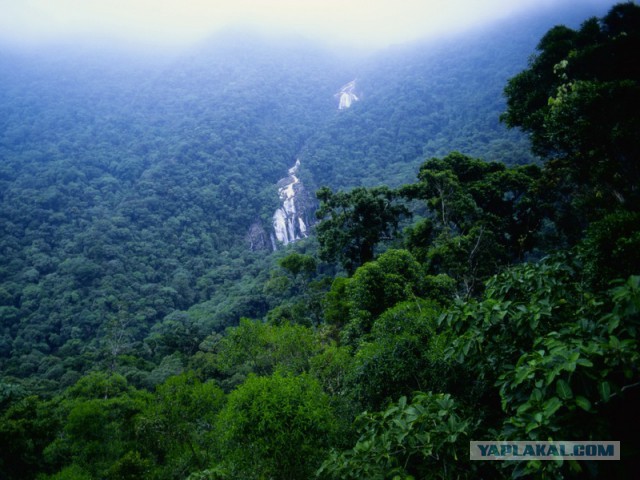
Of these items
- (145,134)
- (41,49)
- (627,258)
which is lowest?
(627,258)

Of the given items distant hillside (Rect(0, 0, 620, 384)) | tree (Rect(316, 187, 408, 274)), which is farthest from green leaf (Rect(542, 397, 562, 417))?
distant hillside (Rect(0, 0, 620, 384))

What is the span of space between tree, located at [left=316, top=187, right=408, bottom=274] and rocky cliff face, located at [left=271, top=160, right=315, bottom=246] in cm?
4601

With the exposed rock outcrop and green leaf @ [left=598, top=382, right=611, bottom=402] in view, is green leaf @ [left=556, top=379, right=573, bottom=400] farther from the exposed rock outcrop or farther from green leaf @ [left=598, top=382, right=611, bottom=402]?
the exposed rock outcrop

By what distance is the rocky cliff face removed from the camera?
68.4 metres

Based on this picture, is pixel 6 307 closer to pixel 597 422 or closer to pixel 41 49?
pixel 597 422

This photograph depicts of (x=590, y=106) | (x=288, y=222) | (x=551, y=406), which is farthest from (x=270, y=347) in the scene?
(x=288, y=222)

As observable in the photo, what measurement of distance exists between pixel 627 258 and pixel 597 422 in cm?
386

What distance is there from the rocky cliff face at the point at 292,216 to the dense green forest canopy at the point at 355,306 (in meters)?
2.72

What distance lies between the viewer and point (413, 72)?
381 feet

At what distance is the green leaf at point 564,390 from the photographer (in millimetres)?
2045

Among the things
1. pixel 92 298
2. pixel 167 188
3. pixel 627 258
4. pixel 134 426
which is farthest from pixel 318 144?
pixel 627 258

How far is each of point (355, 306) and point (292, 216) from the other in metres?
58.7

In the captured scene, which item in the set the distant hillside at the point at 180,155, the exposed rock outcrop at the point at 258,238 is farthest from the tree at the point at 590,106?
the exposed rock outcrop at the point at 258,238

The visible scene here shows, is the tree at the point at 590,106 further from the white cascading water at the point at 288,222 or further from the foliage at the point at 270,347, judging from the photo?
the white cascading water at the point at 288,222
